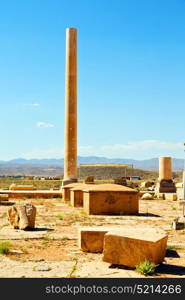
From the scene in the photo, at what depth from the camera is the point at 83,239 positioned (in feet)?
29.8

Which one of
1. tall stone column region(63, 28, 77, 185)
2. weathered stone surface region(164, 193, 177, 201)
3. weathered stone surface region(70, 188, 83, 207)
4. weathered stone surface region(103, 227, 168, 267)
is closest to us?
weathered stone surface region(103, 227, 168, 267)

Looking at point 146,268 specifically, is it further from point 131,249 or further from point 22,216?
point 22,216

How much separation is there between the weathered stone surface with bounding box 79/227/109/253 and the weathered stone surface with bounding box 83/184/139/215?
724 cm

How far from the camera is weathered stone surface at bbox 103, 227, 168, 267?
758 centimetres

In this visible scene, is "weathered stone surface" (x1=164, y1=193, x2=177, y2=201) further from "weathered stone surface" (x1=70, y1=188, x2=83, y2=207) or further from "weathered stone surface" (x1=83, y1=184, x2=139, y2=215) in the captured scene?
"weathered stone surface" (x1=83, y1=184, x2=139, y2=215)

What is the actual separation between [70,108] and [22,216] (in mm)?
14027

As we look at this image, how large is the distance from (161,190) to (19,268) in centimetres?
2108

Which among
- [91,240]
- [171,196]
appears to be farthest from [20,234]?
[171,196]

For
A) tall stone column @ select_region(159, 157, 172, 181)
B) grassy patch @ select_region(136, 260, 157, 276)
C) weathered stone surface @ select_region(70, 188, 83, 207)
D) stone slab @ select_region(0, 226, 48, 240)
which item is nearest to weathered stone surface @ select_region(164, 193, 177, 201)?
tall stone column @ select_region(159, 157, 172, 181)

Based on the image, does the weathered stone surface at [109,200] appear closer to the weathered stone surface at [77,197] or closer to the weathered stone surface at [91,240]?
the weathered stone surface at [77,197]

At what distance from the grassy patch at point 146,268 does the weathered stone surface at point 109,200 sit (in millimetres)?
9028

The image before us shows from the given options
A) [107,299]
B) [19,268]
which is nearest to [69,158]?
[19,268]

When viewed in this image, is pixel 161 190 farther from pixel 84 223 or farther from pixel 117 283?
pixel 117 283

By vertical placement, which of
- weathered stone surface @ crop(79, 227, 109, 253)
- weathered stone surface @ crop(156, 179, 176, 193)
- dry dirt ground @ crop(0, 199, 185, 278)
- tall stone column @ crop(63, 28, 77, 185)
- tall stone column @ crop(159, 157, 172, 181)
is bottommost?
dry dirt ground @ crop(0, 199, 185, 278)
